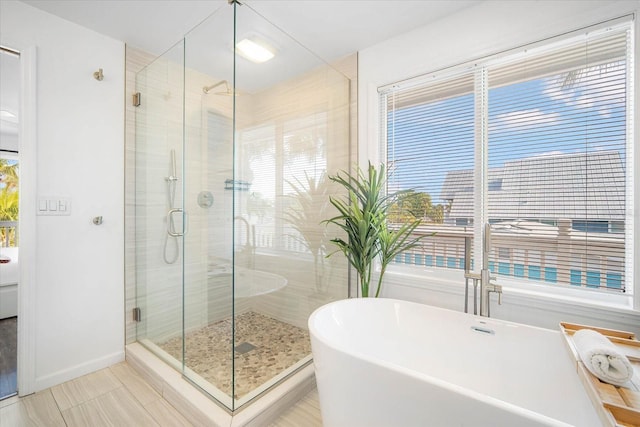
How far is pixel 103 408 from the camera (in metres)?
1.68

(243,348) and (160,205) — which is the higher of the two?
(160,205)

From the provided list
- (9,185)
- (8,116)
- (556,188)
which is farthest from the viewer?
(9,185)

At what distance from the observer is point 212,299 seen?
5.78 feet

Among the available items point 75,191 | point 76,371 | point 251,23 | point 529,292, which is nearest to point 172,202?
point 75,191

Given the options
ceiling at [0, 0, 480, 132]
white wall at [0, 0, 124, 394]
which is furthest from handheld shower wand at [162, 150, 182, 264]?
ceiling at [0, 0, 480, 132]

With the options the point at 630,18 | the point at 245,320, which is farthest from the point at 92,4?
the point at 630,18

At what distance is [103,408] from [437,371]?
202 centimetres

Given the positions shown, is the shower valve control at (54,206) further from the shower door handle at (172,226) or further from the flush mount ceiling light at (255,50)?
the flush mount ceiling light at (255,50)

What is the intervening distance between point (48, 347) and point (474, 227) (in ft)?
9.97

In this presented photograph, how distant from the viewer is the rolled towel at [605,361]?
1.02 m

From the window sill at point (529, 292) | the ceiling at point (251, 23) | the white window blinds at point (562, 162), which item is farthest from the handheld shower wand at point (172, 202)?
the white window blinds at point (562, 162)

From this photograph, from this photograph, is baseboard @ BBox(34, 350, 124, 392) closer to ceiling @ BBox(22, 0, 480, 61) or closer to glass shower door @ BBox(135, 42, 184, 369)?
glass shower door @ BBox(135, 42, 184, 369)

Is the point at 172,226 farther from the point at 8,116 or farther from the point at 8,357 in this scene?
the point at 8,357

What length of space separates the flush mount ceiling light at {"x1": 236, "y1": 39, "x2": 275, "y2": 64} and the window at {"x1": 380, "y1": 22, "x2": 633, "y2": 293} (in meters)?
1.12
